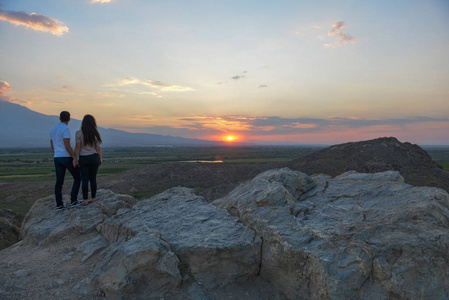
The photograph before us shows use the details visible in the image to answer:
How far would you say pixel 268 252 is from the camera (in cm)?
554

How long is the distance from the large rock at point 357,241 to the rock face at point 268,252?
0.02 m

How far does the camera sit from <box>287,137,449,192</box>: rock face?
23656 mm

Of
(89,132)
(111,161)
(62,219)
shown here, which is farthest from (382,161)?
(111,161)

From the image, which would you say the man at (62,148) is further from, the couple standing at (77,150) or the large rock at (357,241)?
the large rock at (357,241)

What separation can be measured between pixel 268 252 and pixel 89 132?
676 centimetres

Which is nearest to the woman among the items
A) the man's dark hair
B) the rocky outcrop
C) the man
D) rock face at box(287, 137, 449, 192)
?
the man

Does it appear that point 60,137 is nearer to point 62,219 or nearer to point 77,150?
point 77,150

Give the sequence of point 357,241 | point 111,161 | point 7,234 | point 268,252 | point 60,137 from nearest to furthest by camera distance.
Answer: point 357,241 → point 268,252 → point 60,137 → point 7,234 → point 111,161

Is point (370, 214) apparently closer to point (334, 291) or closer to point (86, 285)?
point (334, 291)

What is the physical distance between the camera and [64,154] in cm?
861

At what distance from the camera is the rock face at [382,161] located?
77.6 ft

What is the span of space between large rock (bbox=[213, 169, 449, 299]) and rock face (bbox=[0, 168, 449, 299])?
18mm

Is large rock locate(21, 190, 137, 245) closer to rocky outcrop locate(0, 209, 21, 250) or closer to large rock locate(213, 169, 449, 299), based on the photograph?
rocky outcrop locate(0, 209, 21, 250)

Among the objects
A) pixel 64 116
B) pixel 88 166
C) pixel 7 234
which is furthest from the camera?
pixel 7 234
